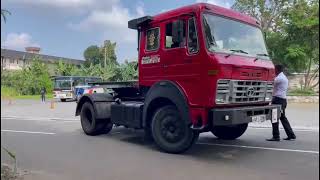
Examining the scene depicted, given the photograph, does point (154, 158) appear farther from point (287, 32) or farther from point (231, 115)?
point (287, 32)

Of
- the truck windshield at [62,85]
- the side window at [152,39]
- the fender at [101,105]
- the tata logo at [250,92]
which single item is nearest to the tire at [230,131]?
the tata logo at [250,92]

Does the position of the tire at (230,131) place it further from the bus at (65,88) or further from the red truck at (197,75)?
the bus at (65,88)

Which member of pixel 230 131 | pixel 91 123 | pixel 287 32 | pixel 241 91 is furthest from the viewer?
pixel 287 32

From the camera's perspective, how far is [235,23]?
326 inches

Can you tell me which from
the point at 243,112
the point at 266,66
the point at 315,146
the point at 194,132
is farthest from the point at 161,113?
the point at 315,146

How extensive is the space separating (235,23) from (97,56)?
68.7 m

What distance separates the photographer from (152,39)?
8805 mm

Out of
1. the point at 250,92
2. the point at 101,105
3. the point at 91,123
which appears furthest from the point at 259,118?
the point at 91,123

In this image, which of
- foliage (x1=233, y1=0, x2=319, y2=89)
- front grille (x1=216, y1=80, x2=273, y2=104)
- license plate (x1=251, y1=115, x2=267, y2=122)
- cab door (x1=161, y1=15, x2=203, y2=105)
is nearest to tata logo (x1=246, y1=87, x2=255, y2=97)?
front grille (x1=216, y1=80, x2=273, y2=104)

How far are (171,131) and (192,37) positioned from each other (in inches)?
74.5

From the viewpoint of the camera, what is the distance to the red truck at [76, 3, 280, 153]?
7434mm

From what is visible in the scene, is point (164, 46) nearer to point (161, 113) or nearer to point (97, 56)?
point (161, 113)

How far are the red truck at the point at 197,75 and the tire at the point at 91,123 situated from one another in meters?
1.51

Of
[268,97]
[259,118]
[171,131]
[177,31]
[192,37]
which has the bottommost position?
[171,131]
